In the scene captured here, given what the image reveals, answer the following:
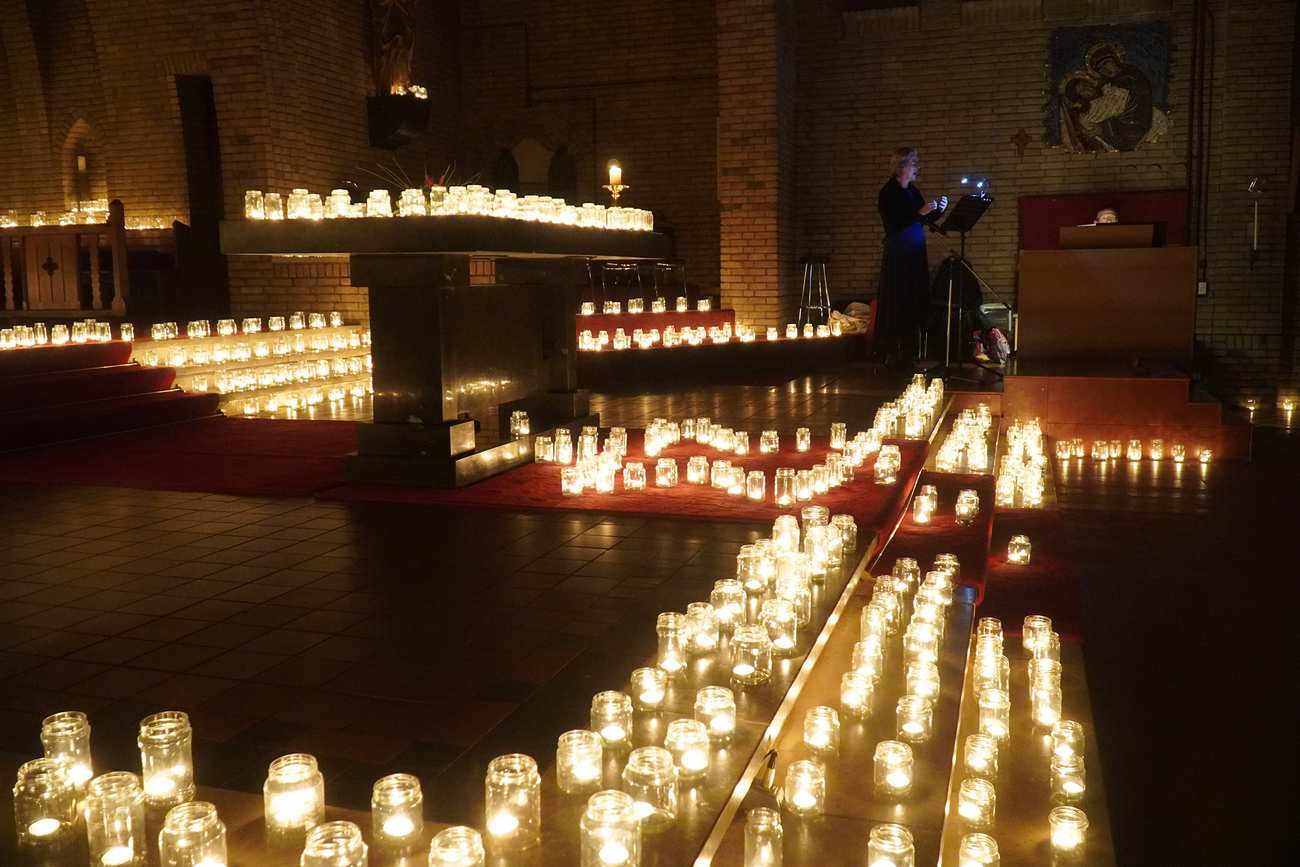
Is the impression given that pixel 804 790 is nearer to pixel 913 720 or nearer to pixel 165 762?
pixel 913 720

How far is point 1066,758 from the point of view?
2.92 metres

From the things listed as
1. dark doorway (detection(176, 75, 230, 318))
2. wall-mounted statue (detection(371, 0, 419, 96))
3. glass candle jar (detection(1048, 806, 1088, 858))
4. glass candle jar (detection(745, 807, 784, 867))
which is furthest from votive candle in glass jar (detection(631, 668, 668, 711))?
wall-mounted statue (detection(371, 0, 419, 96))

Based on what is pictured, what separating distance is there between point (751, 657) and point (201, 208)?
10343mm

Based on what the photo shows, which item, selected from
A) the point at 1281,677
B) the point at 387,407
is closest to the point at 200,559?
the point at 387,407

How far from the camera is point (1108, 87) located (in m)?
11.8

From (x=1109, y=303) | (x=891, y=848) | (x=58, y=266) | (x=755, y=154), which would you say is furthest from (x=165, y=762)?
(x=755, y=154)

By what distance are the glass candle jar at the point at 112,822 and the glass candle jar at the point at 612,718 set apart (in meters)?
0.93

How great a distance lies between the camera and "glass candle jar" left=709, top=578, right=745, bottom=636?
3109mm

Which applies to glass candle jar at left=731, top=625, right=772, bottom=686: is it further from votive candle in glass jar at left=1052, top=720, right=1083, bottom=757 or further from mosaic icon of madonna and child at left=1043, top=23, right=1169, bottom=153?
mosaic icon of madonna and child at left=1043, top=23, right=1169, bottom=153

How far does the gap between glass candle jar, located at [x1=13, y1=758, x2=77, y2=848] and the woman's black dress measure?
23.7 feet

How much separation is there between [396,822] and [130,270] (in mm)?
9914

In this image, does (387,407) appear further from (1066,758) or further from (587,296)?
(587,296)

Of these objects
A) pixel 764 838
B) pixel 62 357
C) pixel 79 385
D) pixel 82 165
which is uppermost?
pixel 82 165

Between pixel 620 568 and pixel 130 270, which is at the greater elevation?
pixel 130 270
